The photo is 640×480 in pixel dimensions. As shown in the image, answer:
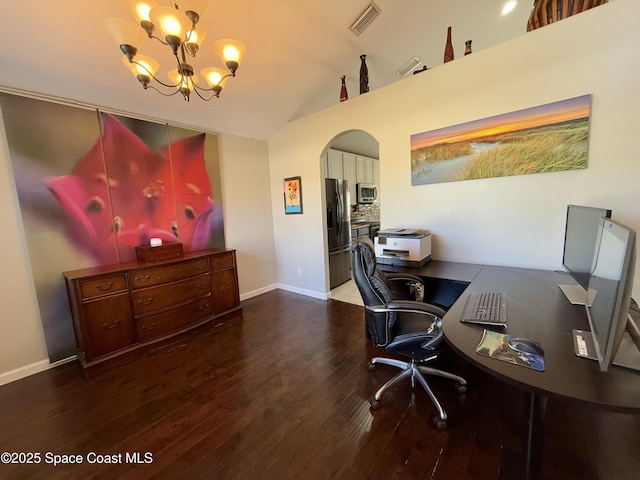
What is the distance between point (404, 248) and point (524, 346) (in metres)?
1.45

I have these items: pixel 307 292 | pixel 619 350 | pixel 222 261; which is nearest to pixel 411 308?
pixel 619 350

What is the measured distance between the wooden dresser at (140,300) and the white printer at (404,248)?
6.43 ft

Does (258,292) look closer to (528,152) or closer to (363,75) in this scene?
(363,75)

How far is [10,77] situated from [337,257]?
154 inches

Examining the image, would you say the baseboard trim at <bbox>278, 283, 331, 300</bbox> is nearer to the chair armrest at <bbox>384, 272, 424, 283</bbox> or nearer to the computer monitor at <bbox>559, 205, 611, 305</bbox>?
the chair armrest at <bbox>384, 272, 424, 283</bbox>

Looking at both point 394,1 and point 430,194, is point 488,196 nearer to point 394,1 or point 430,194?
point 430,194

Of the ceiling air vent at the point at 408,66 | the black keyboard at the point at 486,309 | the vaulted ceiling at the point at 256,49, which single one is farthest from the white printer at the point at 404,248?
the ceiling air vent at the point at 408,66

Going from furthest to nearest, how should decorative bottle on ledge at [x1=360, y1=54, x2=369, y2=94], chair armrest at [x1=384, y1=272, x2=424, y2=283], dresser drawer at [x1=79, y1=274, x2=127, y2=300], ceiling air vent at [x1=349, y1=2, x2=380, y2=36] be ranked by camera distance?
decorative bottle on ledge at [x1=360, y1=54, x2=369, y2=94]
ceiling air vent at [x1=349, y1=2, x2=380, y2=36]
dresser drawer at [x1=79, y1=274, x2=127, y2=300]
chair armrest at [x1=384, y1=272, x2=424, y2=283]

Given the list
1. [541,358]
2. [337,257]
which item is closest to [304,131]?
[337,257]

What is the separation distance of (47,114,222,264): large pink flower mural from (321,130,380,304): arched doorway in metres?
1.77

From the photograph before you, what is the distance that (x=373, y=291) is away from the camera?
170cm

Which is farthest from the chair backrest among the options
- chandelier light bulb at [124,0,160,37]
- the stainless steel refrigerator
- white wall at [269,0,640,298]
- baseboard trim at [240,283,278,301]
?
baseboard trim at [240,283,278,301]

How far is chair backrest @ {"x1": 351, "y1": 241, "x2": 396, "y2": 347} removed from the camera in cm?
168

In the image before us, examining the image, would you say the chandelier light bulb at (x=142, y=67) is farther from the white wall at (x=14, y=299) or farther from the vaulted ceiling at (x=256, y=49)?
the white wall at (x=14, y=299)
